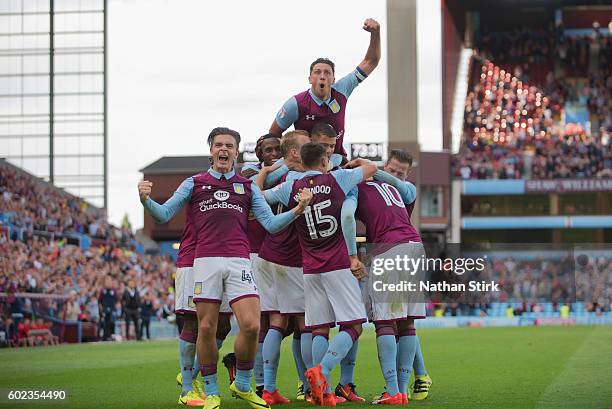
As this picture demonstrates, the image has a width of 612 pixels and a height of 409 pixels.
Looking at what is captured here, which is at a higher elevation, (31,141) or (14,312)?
(31,141)

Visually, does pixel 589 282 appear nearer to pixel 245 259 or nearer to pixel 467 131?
pixel 245 259

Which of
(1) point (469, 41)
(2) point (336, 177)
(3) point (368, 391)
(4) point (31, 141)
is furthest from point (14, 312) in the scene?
(1) point (469, 41)

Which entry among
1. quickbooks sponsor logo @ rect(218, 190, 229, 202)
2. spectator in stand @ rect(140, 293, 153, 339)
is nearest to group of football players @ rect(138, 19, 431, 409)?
quickbooks sponsor logo @ rect(218, 190, 229, 202)

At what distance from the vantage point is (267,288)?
29.0ft

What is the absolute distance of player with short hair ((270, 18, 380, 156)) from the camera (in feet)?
29.7

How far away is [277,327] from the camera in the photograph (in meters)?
8.70

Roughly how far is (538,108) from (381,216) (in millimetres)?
38963

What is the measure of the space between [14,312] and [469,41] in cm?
3209

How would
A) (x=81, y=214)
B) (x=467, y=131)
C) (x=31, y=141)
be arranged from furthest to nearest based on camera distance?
(x=467, y=131) < (x=31, y=141) < (x=81, y=214)

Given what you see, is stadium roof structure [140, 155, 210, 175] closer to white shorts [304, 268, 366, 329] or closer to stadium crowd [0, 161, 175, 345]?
stadium crowd [0, 161, 175, 345]

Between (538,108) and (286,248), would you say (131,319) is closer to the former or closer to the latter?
(286,248)

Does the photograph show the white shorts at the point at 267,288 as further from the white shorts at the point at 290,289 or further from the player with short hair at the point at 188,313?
the player with short hair at the point at 188,313

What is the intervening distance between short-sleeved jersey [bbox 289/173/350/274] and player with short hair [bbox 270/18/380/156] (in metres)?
1.16

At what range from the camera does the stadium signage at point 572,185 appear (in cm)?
4053
